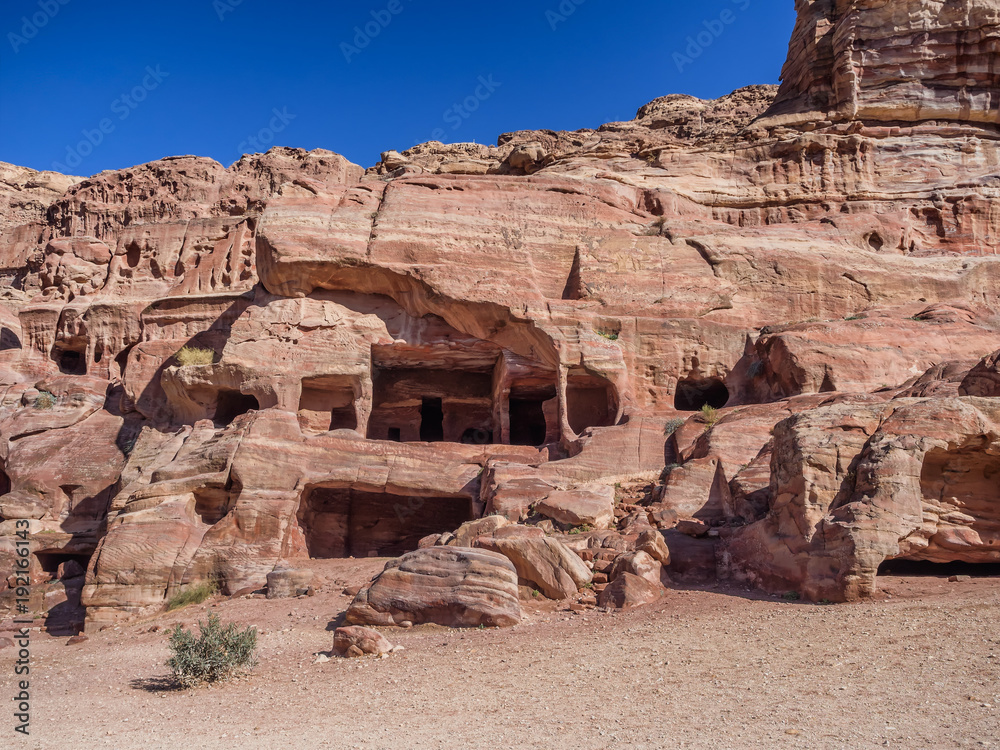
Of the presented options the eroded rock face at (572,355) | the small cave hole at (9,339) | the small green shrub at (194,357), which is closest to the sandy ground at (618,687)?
the eroded rock face at (572,355)

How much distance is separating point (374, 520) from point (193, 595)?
6690 millimetres

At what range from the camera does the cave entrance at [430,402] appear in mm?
27531

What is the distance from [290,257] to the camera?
25.5 m

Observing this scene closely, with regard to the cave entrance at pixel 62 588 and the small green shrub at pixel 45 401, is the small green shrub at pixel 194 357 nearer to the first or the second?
the small green shrub at pixel 45 401

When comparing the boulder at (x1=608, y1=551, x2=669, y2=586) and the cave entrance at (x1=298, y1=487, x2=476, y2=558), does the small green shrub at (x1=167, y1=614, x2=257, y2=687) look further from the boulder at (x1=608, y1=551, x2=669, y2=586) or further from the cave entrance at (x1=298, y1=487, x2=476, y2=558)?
the cave entrance at (x1=298, y1=487, x2=476, y2=558)

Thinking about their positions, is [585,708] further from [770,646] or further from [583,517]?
[583,517]

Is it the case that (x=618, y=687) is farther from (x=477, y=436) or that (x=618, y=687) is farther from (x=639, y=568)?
(x=477, y=436)

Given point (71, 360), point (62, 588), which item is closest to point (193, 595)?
point (62, 588)

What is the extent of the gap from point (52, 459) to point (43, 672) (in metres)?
14.1

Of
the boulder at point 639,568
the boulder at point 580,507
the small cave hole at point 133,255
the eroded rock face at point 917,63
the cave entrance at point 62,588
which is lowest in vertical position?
the cave entrance at point 62,588

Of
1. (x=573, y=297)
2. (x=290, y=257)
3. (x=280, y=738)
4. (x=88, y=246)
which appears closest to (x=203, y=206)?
(x=88, y=246)

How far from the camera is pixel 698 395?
26.6 meters

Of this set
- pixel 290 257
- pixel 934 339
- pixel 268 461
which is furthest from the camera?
pixel 290 257

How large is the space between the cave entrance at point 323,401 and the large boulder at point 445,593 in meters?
12.5
